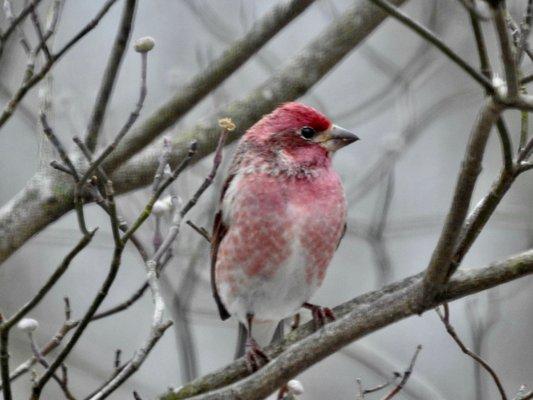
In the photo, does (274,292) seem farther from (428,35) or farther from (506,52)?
(506,52)

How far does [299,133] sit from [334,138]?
0.73 feet

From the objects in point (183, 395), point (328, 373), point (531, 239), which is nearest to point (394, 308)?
point (183, 395)

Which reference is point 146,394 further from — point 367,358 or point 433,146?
point 433,146

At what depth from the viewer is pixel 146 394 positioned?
10000 mm

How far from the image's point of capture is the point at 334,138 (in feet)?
21.9

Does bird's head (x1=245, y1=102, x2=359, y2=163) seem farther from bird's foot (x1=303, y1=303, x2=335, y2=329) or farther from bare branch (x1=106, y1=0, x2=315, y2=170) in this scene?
bird's foot (x1=303, y1=303, x2=335, y2=329)

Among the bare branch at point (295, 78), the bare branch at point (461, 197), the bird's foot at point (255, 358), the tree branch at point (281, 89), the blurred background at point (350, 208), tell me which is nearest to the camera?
the bare branch at point (461, 197)

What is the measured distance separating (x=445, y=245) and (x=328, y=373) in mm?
8566

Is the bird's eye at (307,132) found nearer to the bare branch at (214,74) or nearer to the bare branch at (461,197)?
the bare branch at (214,74)

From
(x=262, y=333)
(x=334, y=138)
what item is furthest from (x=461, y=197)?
(x=262, y=333)

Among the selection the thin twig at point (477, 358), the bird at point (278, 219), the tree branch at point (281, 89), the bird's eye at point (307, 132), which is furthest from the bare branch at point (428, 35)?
the bird's eye at point (307, 132)

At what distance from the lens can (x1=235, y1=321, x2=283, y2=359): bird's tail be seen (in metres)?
6.73

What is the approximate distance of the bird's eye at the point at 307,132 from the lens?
6715 mm

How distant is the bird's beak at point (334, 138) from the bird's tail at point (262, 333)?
1.20m
